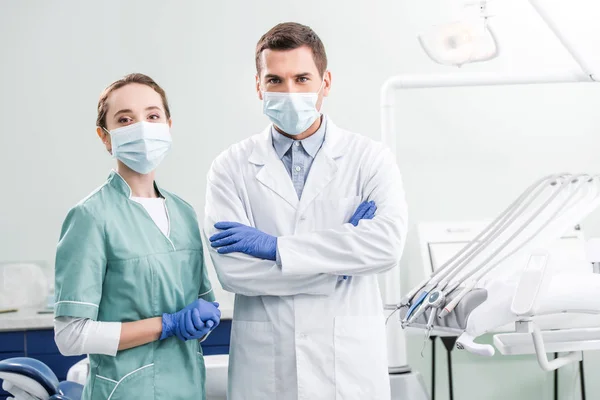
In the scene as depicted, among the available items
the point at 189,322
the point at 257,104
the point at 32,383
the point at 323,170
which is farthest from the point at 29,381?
the point at 257,104

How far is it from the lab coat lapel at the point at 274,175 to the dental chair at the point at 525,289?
539 mm

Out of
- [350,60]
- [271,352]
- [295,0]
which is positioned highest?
[295,0]

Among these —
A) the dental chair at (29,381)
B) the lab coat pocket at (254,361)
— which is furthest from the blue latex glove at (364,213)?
the dental chair at (29,381)

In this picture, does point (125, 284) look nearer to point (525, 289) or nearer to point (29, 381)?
point (29, 381)

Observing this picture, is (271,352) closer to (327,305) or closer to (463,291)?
(327,305)

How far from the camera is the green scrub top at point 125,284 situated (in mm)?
1454

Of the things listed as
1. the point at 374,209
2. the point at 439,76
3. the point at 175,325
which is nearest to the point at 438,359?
the point at 439,76

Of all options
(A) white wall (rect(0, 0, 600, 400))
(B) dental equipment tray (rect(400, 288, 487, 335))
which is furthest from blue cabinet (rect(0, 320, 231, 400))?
(B) dental equipment tray (rect(400, 288, 487, 335))

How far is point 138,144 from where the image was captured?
157 centimetres

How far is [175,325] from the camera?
1.48 meters

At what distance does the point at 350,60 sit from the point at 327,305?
1.92 m

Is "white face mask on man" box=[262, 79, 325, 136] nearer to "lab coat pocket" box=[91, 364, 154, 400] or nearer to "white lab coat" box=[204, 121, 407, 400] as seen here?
"white lab coat" box=[204, 121, 407, 400]

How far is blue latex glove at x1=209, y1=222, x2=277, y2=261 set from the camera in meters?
1.56

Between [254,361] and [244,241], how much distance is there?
0.81 ft
